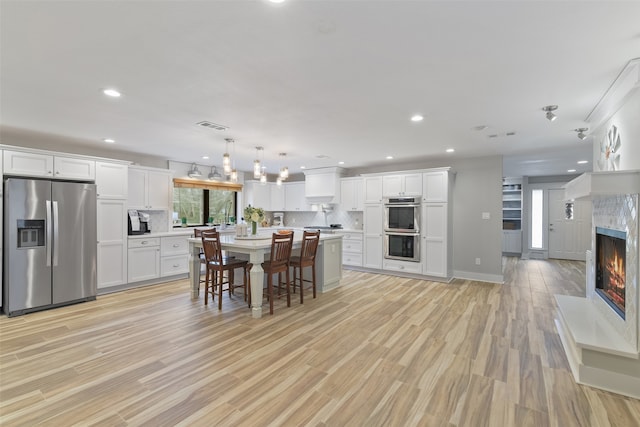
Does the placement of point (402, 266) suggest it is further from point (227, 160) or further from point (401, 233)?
point (227, 160)

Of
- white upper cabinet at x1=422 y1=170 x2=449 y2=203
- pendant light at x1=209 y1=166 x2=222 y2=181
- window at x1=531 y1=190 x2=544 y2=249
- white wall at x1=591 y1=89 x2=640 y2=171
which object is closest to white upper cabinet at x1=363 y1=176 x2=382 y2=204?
white upper cabinet at x1=422 y1=170 x2=449 y2=203

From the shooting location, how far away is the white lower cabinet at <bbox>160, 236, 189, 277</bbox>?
215 inches

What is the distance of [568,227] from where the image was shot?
8.37 m

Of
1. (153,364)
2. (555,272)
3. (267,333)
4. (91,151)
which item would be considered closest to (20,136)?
(91,151)

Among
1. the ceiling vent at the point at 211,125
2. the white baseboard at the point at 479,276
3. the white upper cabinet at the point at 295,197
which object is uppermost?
the ceiling vent at the point at 211,125

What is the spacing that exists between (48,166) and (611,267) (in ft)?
22.2

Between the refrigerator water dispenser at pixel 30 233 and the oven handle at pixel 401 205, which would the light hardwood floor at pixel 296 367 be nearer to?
the refrigerator water dispenser at pixel 30 233

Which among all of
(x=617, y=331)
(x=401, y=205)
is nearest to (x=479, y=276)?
(x=401, y=205)

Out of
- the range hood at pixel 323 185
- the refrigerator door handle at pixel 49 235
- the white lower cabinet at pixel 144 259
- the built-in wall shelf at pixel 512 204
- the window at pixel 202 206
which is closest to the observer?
the refrigerator door handle at pixel 49 235

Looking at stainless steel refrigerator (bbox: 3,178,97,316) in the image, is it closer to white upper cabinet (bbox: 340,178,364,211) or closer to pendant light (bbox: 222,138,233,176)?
pendant light (bbox: 222,138,233,176)

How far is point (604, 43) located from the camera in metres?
1.90

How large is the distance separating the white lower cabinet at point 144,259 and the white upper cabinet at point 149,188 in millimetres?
681

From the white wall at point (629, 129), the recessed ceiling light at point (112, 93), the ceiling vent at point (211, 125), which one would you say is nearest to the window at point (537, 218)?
the white wall at point (629, 129)

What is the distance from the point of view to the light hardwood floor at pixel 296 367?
6.41 ft
